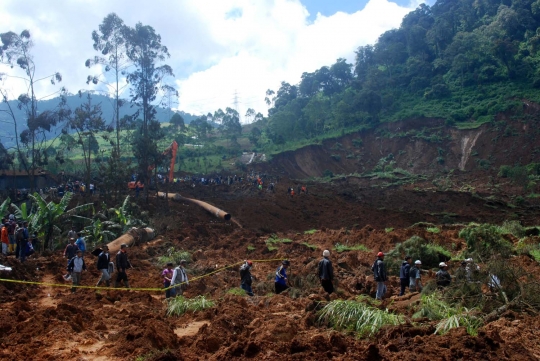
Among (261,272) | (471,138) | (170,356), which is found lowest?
(261,272)

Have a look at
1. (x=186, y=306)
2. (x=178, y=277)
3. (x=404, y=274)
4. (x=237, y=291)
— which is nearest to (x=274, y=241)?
(x=237, y=291)

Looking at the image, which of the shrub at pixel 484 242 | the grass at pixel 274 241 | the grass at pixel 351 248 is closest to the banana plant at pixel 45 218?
the grass at pixel 274 241

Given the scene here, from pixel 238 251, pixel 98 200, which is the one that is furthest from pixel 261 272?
pixel 98 200

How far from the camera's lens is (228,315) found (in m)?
7.51

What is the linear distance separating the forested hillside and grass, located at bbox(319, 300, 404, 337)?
53947 millimetres

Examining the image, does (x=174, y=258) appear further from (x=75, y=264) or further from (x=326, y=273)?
(x=326, y=273)

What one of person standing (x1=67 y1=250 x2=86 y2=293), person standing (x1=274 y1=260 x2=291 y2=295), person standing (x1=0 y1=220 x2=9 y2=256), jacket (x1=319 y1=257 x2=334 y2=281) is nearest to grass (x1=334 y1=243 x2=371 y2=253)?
person standing (x1=274 y1=260 x2=291 y2=295)

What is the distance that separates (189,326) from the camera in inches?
311

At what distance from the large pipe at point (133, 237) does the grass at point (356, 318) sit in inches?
429

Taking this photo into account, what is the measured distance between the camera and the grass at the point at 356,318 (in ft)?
21.6

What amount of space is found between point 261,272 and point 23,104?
26.4m

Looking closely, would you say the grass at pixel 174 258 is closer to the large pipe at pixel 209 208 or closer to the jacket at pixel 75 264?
the jacket at pixel 75 264

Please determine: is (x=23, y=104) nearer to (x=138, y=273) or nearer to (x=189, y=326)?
(x=138, y=273)

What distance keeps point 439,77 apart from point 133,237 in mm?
64036
